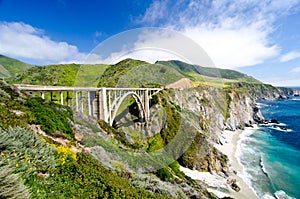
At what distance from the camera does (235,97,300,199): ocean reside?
18766 mm

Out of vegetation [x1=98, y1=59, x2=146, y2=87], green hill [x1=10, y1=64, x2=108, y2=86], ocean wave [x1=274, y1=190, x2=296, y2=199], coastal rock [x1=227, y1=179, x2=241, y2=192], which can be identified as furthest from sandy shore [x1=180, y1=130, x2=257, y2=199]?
green hill [x1=10, y1=64, x2=108, y2=86]

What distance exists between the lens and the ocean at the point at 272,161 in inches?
739

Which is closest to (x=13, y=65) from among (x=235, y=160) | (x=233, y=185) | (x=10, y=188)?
(x=235, y=160)

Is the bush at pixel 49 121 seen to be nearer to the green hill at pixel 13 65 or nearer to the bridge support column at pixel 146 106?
the bridge support column at pixel 146 106

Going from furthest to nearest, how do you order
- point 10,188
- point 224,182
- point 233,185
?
point 224,182
point 233,185
point 10,188

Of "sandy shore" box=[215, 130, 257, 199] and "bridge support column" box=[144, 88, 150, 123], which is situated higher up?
"bridge support column" box=[144, 88, 150, 123]

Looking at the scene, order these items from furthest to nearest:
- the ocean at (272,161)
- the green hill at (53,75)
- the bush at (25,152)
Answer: the green hill at (53,75), the ocean at (272,161), the bush at (25,152)

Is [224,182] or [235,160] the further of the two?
[235,160]

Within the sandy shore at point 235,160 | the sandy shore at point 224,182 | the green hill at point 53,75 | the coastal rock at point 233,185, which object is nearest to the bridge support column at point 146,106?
the sandy shore at point 224,182

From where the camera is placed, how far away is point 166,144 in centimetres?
2761

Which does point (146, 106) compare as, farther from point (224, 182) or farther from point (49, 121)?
point (49, 121)

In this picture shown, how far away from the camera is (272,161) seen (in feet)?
84.8

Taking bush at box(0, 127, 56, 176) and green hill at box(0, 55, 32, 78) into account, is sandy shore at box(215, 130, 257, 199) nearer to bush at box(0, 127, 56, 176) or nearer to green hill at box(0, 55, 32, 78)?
bush at box(0, 127, 56, 176)

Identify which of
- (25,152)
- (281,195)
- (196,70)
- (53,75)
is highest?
(53,75)
